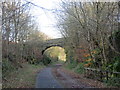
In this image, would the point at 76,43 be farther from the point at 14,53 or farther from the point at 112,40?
the point at 112,40

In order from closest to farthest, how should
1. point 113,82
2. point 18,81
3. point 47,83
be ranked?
point 113,82 → point 47,83 → point 18,81

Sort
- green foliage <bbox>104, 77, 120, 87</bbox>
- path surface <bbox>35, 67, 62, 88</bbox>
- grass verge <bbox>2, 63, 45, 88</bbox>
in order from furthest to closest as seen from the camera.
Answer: green foliage <bbox>104, 77, 120, 87</bbox>
path surface <bbox>35, 67, 62, 88</bbox>
grass verge <bbox>2, 63, 45, 88</bbox>

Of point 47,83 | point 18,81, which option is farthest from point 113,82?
point 18,81

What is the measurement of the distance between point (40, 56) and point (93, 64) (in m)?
29.8

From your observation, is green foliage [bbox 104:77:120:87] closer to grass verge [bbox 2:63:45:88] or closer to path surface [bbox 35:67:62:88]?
path surface [bbox 35:67:62:88]

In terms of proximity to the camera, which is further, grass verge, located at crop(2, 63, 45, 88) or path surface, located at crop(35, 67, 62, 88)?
path surface, located at crop(35, 67, 62, 88)

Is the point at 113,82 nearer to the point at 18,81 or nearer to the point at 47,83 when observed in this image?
the point at 47,83

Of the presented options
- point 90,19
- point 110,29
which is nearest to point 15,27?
point 90,19

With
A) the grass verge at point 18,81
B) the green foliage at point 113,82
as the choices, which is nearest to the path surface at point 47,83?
the grass verge at point 18,81

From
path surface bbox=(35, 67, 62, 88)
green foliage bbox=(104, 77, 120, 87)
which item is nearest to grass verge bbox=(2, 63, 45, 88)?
path surface bbox=(35, 67, 62, 88)

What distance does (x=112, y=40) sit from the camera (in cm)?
1338

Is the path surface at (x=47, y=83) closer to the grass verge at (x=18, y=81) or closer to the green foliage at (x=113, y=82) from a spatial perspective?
the grass verge at (x=18, y=81)

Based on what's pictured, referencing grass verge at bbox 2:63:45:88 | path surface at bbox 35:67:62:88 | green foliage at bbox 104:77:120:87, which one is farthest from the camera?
green foliage at bbox 104:77:120:87

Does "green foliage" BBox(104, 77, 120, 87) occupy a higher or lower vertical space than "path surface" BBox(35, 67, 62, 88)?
higher
